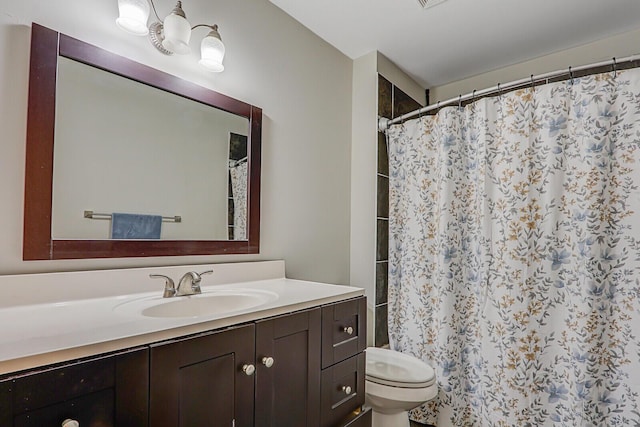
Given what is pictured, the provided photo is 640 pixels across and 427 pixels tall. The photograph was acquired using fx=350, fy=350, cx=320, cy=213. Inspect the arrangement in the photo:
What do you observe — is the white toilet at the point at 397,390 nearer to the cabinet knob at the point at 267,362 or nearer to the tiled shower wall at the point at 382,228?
the tiled shower wall at the point at 382,228

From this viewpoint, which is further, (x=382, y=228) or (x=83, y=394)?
(x=382, y=228)

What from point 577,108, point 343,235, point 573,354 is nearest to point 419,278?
point 343,235

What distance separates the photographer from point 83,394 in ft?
2.21

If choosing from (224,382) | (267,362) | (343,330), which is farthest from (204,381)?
(343,330)

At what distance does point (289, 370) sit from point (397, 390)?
2.39 feet

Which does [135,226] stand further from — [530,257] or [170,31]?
[530,257]

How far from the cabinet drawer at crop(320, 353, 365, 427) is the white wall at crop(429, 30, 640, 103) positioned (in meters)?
2.17

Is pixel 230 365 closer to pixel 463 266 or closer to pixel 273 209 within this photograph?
pixel 273 209

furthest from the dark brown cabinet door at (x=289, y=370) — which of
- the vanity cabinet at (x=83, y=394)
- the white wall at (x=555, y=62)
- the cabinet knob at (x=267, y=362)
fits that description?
the white wall at (x=555, y=62)

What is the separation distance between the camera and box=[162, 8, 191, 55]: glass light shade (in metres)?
1.25

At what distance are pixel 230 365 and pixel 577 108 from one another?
69.0 inches

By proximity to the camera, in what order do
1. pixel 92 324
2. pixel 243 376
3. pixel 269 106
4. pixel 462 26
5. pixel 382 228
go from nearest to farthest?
pixel 92 324, pixel 243 376, pixel 269 106, pixel 462 26, pixel 382 228

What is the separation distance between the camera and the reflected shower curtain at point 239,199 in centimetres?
157

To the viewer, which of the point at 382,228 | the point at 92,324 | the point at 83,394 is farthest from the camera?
the point at 382,228
